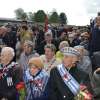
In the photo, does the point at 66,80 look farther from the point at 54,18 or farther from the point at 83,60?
the point at 54,18

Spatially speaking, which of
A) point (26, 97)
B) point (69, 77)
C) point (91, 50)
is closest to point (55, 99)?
point (69, 77)

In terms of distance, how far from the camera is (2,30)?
14414 millimetres

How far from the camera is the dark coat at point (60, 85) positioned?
21.4 ft

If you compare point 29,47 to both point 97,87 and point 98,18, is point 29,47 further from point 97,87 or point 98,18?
point 97,87

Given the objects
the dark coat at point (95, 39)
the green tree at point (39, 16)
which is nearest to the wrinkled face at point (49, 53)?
the dark coat at point (95, 39)

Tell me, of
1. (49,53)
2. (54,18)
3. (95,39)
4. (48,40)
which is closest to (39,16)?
(54,18)

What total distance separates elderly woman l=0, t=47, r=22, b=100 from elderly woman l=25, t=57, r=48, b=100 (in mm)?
213

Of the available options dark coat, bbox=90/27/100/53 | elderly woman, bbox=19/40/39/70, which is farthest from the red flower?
elderly woman, bbox=19/40/39/70

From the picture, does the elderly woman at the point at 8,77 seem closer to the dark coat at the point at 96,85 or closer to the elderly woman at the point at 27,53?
the elderly woman at the point at 27,53

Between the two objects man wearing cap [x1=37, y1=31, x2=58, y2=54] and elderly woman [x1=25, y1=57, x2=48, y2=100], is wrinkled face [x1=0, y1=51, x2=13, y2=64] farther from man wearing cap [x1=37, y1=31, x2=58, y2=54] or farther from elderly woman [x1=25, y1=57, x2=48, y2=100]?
man wearing cap [x1=37, y1=31, x2=58, y2=54]

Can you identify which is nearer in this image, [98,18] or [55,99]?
[55,99]

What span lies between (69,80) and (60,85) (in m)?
0.16

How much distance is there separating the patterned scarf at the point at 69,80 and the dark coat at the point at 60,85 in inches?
2.1

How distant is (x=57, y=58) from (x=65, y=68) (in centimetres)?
266
